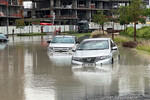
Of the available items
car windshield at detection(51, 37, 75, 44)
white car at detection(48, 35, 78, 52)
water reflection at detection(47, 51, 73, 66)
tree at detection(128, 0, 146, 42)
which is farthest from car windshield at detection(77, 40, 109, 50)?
tree at detection(128, 0, 146, 42)

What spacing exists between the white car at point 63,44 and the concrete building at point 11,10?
236ft

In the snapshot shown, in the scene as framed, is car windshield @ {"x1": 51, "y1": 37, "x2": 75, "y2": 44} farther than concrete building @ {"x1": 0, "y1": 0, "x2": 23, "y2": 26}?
No

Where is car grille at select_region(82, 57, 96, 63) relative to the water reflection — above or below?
above

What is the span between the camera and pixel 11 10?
105m

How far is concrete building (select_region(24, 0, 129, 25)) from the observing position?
116688 millimetres

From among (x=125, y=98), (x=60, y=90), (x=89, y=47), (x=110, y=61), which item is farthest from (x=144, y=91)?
(x=89, y=47)

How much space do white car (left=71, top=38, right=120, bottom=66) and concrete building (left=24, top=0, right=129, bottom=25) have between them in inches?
3759

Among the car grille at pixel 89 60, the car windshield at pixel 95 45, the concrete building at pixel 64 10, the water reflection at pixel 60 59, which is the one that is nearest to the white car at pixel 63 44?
Result: the water reflection at pixel 60 59

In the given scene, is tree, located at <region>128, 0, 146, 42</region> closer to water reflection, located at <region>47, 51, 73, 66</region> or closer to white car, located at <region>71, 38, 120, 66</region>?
water reflection, located at <region>47, 51, 73, 66</region>

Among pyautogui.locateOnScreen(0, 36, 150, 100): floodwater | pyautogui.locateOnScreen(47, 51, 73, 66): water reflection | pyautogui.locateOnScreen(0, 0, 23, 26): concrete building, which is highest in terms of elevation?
pyautogui.locateOnScreen(0, 0, 23, 26): concrete building

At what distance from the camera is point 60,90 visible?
1134 centimetres

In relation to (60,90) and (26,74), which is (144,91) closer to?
(60,90)

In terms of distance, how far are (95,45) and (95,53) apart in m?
1.71

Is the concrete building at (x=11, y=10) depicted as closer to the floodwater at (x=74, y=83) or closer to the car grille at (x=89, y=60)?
the car grille at (x=89, y=60)
